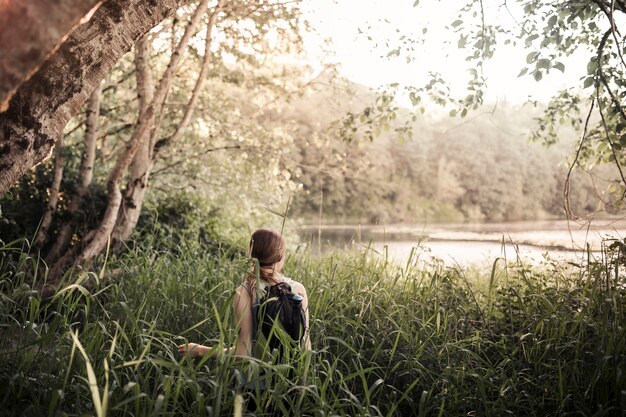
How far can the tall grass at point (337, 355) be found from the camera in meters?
A: 2.30

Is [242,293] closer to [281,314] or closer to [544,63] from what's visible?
[281,314]

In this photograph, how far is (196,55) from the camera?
7367mm

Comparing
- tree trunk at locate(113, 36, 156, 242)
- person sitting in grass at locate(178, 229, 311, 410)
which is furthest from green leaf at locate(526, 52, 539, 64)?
tree trunk at locate(113, 36, 156, 242)

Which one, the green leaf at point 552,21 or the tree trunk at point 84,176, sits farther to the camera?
the tree trunk at point 84,176

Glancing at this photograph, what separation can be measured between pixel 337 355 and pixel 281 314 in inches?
34.1

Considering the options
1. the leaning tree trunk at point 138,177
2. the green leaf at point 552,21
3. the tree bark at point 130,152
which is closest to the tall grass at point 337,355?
the tree bark at point 130,152

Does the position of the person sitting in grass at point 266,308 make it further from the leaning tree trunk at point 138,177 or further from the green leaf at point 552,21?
the leaning tree trunk at point 138,177

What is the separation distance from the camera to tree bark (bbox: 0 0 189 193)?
2.16 m

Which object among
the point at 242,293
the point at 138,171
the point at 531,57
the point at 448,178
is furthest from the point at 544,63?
the point at 448,178

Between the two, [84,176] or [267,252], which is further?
[84,176]

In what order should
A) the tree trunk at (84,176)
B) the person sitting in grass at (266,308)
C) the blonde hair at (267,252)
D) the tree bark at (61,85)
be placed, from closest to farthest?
the tree bark at (61,85) < the person sitting in grass at (266,308) < the blonde hair at (267,252) < the tree trunk at (84,176)

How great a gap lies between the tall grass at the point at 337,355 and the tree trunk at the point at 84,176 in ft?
7.35

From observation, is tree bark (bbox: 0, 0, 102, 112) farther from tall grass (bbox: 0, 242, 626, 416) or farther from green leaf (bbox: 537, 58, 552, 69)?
green leaf (bbox: 537, 58, 552, 69)

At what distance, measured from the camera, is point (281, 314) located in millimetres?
2736
